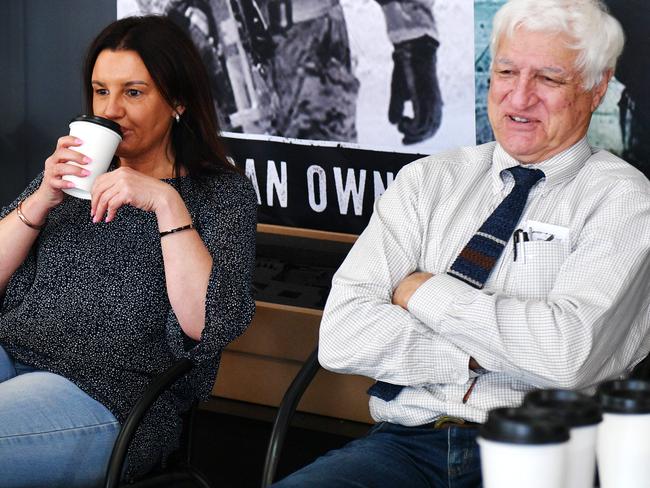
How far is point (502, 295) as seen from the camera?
6.84ft

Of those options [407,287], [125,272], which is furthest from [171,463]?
[407,287]

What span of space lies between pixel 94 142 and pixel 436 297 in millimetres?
761

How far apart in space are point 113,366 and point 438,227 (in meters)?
0.78

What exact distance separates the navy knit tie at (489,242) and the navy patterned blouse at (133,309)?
0.40 m

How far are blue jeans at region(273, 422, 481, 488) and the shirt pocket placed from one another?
31 cm

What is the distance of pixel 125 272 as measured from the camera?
90.7 inches

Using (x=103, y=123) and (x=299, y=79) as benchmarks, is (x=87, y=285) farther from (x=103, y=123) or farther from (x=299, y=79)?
(x=299, y=79)

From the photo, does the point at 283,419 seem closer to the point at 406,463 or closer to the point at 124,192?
the point at 406,463

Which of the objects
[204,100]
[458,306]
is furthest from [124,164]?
[458,306]

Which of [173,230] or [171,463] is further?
[171,463]

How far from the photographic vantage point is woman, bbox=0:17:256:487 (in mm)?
2139

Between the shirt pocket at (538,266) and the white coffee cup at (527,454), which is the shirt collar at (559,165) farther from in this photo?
the white coffee cup at (527,454)

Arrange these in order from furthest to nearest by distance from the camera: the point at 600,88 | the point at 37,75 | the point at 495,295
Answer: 1. the point at 37,75
2. the point at 600,88
3. the point at 495,295

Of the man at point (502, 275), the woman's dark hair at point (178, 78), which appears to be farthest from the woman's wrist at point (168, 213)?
the man at point (502, 275)
